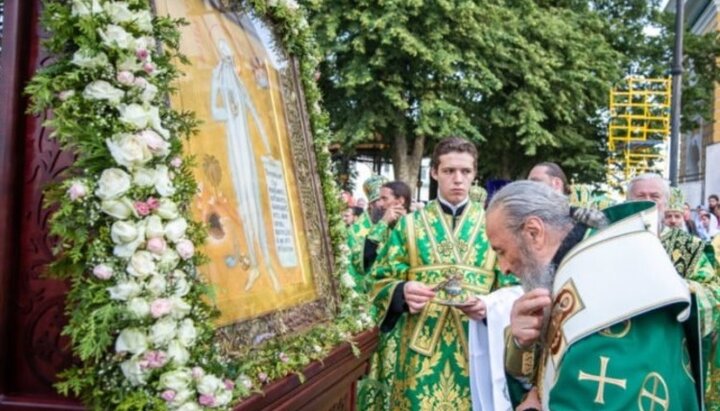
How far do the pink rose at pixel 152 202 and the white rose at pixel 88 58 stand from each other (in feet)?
1.07

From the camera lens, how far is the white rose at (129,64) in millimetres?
1793

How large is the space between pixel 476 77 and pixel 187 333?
19.7 metres

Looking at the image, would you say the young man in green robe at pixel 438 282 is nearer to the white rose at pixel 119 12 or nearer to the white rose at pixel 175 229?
the white rose at pixel 175 229

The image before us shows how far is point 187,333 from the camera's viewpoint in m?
1.80

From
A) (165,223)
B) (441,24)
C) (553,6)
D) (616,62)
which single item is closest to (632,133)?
(616,62)

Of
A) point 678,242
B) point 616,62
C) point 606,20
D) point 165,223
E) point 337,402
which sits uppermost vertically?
point 606,20

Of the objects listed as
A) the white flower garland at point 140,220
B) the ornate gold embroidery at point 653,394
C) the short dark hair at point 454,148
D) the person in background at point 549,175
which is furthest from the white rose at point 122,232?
the person in background at point 549,175

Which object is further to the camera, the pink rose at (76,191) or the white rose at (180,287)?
the white rose at (180,287)

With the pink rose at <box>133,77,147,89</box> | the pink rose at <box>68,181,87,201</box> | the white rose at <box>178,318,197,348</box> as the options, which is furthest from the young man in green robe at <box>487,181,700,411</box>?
the pink rose at <box>68,181,87,201</box>

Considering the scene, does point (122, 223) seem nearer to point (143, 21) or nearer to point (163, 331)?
point (163, 331)

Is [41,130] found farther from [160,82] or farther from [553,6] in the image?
[553,6]

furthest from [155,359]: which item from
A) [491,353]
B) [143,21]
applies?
[491,353]

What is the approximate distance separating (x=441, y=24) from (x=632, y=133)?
7907 millimetres

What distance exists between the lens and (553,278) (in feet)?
7.63
